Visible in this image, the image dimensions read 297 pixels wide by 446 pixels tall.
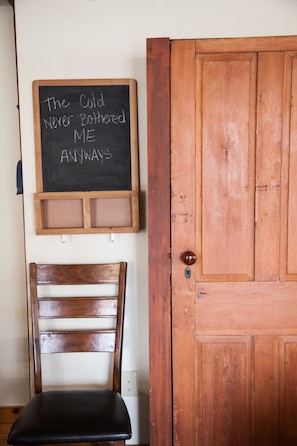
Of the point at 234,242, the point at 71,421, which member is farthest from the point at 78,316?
the point at 234,242

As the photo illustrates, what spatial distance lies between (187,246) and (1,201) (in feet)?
3.62

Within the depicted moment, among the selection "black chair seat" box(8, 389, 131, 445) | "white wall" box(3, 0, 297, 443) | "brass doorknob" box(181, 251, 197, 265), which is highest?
"white wall" box(3, 0, 297, 443)

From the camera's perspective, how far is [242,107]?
1.44 metres

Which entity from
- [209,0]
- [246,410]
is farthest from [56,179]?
[246,410]

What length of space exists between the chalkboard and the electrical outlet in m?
0.95

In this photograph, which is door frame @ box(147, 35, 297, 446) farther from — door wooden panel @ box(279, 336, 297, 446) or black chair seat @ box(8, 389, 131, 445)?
door wooden panel @ box(279, 336, 297, 446)

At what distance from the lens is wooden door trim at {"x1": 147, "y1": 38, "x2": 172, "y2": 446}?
1.44m

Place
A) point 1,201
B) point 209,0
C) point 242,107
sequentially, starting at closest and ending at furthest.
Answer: point 242,107 → point 209,0 → point 1,201

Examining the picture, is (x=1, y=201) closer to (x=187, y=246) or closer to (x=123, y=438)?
(x=187, y=246)

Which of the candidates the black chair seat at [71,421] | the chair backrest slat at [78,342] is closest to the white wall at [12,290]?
the chair backrest slat at [78,342]

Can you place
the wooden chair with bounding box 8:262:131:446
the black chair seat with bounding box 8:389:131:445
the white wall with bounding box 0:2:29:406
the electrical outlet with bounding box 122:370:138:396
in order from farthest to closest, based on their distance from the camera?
the white wall with bounding box 0:2:29:406 → the electrical outlet with bounding box 122:370:138:396 → the wooden chair with bounding box 8:262:131:446 → the black chair seat with bounding box 8:389:131:445

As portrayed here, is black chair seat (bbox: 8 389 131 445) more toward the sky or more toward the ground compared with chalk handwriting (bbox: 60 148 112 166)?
more toward the ground

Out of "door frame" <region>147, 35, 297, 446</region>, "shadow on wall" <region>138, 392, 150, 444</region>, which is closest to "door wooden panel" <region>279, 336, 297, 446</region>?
"door frame" <region>147, 35, 297, 446</region>

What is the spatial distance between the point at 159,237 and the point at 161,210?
115mm
